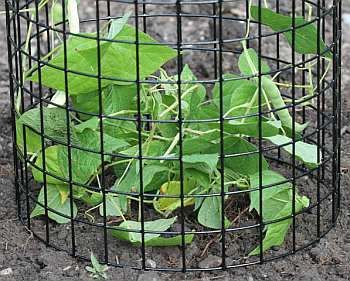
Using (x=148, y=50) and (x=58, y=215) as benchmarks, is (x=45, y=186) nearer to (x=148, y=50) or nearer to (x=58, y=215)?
(x=58, y=215)

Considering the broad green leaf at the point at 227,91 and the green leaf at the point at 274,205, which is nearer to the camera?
the green leaf at the point at 274,205

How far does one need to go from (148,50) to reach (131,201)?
527mm

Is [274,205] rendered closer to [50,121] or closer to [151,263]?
[151,263]

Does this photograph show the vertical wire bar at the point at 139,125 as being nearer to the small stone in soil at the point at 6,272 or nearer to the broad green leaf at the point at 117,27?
the broad green leaf at the point at 117,27

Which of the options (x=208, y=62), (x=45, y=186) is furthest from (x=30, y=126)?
(x=208, y=62)

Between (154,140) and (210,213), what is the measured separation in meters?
0.24

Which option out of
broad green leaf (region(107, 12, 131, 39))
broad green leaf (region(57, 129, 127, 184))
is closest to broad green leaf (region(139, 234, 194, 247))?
broad green leaf (region(57, 129, 127, 184))

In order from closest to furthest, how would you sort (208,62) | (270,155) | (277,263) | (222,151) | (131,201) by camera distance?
(222,151) < (277,263) < (131,201) < (270,155) < (208,62)

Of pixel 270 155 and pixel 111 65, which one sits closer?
pixel 111 65

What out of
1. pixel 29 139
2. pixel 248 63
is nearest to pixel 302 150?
pixel 248 63

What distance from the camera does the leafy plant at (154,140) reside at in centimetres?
238

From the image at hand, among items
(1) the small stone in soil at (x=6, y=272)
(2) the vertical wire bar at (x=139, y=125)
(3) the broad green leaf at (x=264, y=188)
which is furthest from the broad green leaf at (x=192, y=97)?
(1) the small stone in soil at (x=6, y=272)

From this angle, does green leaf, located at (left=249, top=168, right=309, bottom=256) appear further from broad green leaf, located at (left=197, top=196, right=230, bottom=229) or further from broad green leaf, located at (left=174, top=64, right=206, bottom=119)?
broad green leaf, located at (left=174, top=64, right=206, bottom=119)

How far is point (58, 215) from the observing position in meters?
2.63
